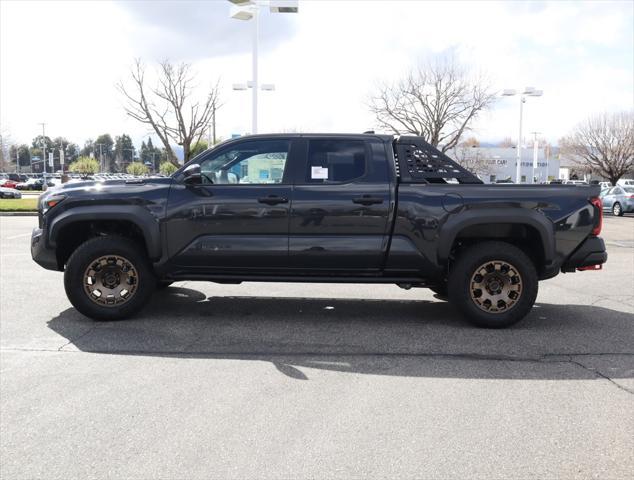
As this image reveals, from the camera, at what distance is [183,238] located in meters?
5.89

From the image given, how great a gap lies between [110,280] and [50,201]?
1012 millimetres

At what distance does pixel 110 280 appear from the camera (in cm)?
610

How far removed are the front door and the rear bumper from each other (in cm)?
289

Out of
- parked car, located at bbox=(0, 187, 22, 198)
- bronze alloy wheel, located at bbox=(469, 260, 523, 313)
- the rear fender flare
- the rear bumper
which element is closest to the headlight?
the rear fender flare

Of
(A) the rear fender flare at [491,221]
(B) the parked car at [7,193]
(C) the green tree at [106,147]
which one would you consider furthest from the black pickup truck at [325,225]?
(C) the green tree at [106,147]

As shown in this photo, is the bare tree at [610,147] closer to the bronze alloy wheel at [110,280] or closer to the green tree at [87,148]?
the bronze alloy wheel at [110,280]

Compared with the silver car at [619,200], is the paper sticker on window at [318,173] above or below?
above

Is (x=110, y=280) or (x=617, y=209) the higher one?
(x=617, y=209)

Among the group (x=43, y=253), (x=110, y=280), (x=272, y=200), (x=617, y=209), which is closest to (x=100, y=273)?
(x=110, y=280)

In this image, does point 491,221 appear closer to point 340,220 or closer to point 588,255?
point 588,255

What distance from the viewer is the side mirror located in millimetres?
5715

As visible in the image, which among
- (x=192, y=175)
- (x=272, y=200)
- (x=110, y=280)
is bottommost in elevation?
(x=110, y=280)

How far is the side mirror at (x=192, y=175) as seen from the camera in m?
5.71

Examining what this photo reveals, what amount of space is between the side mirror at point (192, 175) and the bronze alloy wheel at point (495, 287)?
9.41 feet
